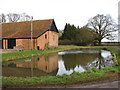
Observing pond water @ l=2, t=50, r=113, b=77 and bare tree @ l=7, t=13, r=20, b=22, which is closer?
pond water @ l=2, t=50, r=113, b=77

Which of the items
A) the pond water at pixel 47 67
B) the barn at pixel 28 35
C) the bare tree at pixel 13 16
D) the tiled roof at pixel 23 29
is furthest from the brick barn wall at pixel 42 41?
the bare tree at pixel 13 16

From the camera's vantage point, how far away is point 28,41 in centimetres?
2242

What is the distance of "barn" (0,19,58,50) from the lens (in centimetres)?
2245

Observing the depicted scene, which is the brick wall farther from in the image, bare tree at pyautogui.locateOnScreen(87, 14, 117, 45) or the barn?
bare tree at pyautogui.locateOnScreen(87, 14, 117, 45)

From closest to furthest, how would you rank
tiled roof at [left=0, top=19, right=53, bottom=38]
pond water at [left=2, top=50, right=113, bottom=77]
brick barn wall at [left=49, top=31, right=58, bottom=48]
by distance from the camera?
pond water at [left=2, top=50, right=113, bottom=77] < tiled roof at [left=0, top=19, right=53, bottom=38] < brick barn wall at [left=49, top=31, right=58, bottom=48]

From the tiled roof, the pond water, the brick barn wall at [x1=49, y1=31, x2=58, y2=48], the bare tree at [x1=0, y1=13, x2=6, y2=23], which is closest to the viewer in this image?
the pond water

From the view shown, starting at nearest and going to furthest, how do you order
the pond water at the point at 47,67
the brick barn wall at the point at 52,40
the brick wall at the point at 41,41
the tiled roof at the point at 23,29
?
the pond water at the point at 47,67 → the brick wall at the point at 41,41 → the tiled roof at the point at 23,29 → the brick barn wall at the point at 52,40

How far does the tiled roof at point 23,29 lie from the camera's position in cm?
2384

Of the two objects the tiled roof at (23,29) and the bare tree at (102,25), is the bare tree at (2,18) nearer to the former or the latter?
the tiled roof at (23,29)

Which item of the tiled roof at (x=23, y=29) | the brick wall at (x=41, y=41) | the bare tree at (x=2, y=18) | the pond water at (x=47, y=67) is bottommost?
the pond water at (x=47, y=67)

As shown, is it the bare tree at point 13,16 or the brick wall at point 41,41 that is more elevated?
the bare tree at point 13,16

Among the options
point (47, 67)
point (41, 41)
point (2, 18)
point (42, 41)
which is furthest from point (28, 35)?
point (2, 18)

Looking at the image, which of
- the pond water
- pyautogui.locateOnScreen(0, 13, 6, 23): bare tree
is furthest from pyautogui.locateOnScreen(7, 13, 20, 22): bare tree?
the pond water

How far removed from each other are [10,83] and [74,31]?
44.1 meters
